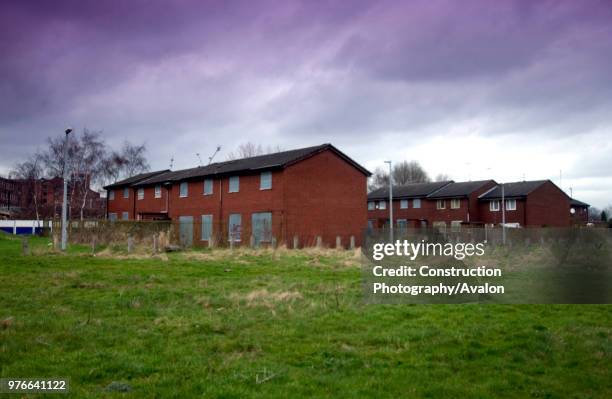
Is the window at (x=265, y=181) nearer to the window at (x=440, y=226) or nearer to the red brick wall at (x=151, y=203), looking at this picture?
the window at (x=440, y=226)

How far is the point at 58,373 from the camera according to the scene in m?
6.39

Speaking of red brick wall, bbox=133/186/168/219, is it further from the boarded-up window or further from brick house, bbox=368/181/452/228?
brick house, bbox=368/181/452/228

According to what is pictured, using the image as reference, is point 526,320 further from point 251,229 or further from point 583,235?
point 251,229

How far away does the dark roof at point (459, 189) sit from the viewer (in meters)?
60.5

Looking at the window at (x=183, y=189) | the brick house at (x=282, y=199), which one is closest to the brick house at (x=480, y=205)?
the brick house at (x=282, y=199)

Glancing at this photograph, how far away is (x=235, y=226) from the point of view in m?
37.7

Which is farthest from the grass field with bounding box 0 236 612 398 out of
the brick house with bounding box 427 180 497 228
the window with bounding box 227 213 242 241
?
the brick house with bounding box 427 180 497 228

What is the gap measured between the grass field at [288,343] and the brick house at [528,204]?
1918 inches

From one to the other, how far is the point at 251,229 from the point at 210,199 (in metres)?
6.50

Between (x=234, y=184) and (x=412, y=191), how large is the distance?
113ft

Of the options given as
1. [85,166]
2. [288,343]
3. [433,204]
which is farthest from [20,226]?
[288,343]

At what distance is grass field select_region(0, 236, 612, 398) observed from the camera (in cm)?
611

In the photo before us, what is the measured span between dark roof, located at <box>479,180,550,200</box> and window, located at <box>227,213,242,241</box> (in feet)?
111

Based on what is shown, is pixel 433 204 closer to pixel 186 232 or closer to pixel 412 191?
pixel 412 191
